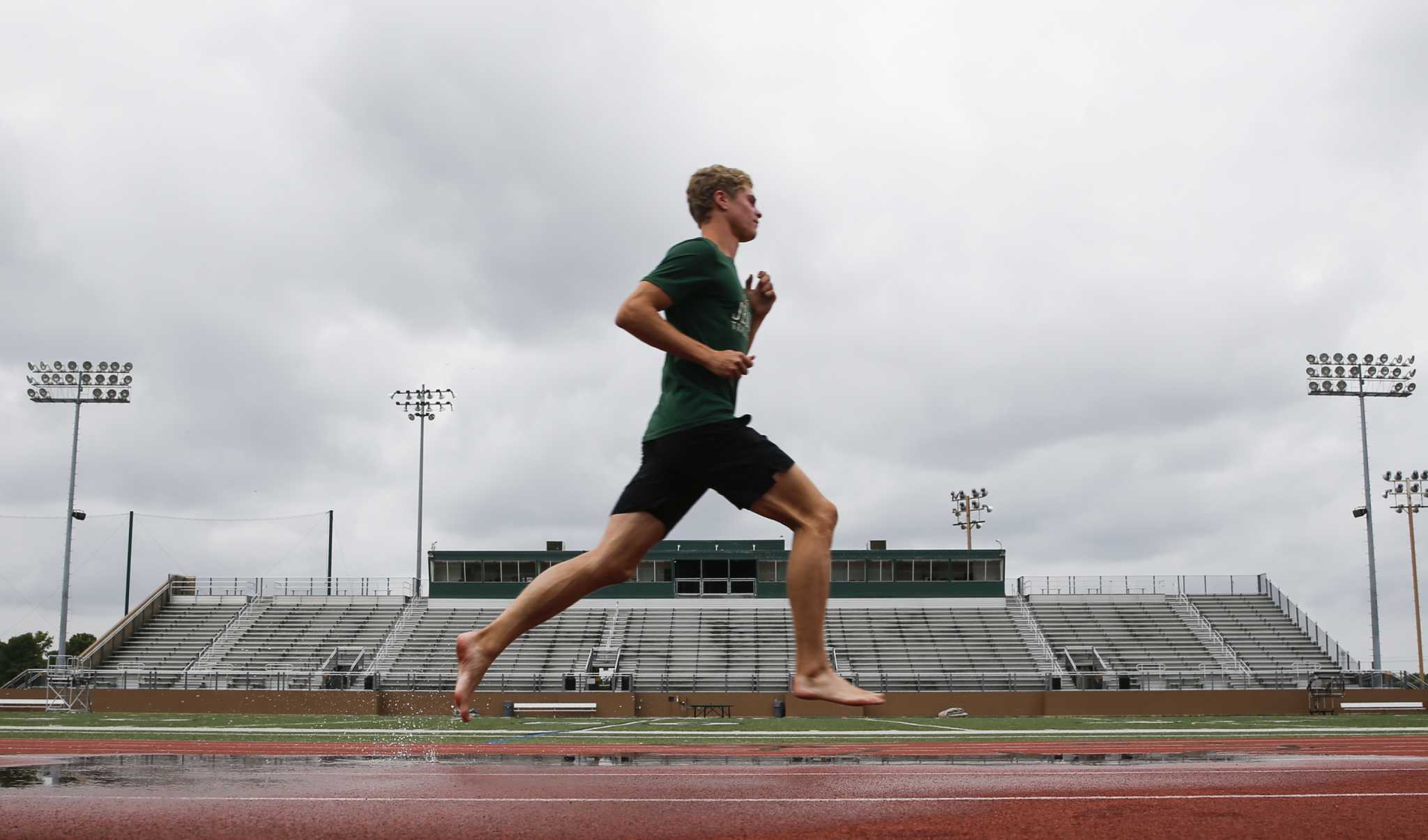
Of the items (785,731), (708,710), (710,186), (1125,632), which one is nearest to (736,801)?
(710,186)

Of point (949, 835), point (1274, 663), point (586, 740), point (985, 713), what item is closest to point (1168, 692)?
point (985, 713)

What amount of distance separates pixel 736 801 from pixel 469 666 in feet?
4.04

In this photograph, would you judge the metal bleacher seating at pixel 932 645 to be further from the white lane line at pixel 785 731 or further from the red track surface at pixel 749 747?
the red track surface at pixel 749 747

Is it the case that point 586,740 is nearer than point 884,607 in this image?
Yes

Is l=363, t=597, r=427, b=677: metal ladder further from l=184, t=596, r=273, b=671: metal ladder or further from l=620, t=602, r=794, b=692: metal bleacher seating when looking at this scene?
l=620, t=602, r=794, b=692: metal bleacher seating

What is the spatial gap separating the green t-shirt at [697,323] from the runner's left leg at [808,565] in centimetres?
36

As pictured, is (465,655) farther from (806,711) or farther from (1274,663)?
(1274,663)

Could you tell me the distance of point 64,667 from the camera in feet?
120

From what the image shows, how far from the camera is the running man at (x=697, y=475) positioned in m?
4.19

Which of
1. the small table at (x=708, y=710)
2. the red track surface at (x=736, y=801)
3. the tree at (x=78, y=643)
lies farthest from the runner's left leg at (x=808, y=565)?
the tree at (x=78, y=643)

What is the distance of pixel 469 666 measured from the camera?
4449mm

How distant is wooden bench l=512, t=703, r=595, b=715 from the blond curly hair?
30.3m

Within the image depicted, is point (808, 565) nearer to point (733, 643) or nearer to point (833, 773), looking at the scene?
point (833, 773)

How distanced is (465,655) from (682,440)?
4.17 feet
